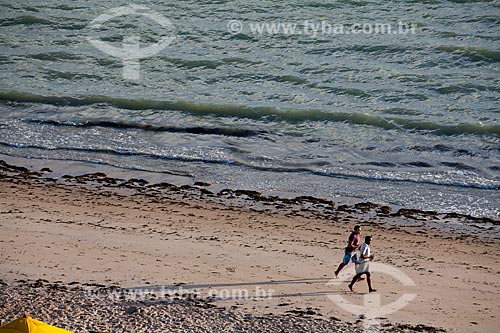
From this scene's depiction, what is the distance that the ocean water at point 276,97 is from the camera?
22844 mm

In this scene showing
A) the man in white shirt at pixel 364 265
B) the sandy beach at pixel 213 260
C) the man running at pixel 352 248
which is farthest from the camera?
the man running at pixel 352 248

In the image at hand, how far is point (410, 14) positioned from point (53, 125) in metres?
13.9

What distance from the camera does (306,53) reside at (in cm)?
3055

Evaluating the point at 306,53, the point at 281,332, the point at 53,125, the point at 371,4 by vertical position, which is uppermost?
the point at 371,4

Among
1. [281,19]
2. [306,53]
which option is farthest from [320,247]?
[281,19]

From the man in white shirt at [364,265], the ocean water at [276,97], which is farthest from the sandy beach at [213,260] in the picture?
the ocean water at [276,97]

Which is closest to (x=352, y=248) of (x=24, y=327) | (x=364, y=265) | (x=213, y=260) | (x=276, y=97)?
(x=364, y=265)

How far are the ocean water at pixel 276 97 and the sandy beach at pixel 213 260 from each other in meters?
1.34

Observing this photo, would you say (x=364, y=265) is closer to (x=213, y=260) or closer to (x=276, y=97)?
(x=213, y=260)

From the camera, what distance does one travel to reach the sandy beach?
50.5 ft

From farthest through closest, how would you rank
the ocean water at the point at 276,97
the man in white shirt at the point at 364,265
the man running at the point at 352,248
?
the ocean water at the point at 276,97
the man running at the point at 352,248
the man in white shirt at the point at 364,265

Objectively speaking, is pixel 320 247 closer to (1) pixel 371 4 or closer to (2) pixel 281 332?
(2) pixel 281 332

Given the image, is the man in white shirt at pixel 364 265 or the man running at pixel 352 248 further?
the man running at pixel 352 248

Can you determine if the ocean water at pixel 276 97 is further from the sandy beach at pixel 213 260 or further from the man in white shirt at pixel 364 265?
the man in white shirt at pixel 364 265
